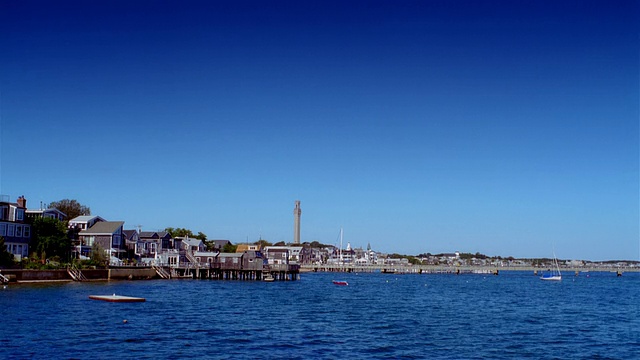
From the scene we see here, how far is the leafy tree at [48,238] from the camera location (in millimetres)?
97188

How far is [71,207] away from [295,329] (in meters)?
115

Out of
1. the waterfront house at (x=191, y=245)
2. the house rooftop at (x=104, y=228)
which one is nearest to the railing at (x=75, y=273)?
the house rooftop at (x=104, y=228)

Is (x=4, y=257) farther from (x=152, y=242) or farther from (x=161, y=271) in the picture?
(x=152, y=242)

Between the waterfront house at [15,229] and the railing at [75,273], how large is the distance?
24.8ft

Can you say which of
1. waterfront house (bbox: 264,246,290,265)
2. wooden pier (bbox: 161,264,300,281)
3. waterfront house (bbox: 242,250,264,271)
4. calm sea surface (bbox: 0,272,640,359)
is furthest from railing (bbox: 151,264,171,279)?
waterfront house (bbox: 264,246,290,265)

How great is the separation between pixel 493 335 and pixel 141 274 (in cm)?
7893

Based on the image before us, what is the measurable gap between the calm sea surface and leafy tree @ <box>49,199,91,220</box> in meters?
70.5

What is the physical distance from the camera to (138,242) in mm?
129750

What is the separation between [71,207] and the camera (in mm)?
146125

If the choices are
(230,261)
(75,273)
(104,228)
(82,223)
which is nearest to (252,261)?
(230,261)

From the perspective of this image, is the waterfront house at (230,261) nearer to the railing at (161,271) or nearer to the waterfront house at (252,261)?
the waterfront house at (252,261)

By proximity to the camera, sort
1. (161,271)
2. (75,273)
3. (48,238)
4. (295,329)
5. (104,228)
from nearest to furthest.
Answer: (295,329) < (75,273) < (48,238) < (104,228) < (161,271)

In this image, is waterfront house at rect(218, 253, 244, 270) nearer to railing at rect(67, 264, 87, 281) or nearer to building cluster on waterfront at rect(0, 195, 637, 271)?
building cluster on waterfront at rect(0, 195, 637, 271)

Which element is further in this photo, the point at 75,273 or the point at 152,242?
the point at 152,242
